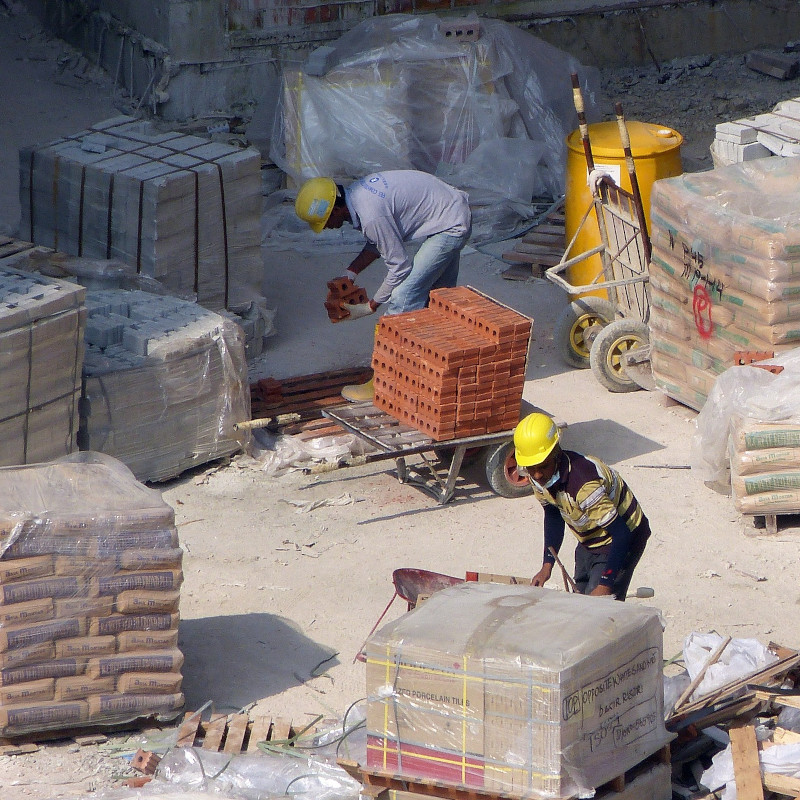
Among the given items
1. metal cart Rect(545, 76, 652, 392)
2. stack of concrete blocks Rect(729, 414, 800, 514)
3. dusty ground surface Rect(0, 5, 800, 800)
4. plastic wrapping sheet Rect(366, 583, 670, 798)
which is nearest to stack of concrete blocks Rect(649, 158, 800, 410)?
metal cart Rect(545, 76, 652, 392)

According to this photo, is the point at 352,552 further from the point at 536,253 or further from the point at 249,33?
the point at 249,33

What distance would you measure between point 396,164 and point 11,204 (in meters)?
3.83

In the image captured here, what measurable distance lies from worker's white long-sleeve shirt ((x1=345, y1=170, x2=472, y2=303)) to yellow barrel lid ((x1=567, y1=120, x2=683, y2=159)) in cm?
167

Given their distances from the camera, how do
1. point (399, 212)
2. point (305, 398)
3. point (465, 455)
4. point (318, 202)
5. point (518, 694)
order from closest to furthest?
point (518, 694) → point (465, 455) → point (318, 202) → point (399, 212) → point (305, 398)

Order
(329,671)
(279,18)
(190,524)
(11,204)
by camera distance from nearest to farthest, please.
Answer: (329,671) → (190,524) → (11,204) → (279,18)

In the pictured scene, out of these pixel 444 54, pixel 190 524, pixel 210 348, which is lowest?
pixel 190 524

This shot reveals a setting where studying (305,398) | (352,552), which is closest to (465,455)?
(352,552)

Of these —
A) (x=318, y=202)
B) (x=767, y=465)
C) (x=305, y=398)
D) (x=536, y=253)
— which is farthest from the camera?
(x=536, y=253)

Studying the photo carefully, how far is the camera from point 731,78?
17.0 m

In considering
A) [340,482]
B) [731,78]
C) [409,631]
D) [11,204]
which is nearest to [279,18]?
[11,204]

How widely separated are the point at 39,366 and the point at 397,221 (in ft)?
8.72

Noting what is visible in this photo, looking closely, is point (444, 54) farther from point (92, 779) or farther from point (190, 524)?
point (92, 779)

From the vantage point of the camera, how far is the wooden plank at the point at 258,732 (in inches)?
239

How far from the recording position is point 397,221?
930cm
